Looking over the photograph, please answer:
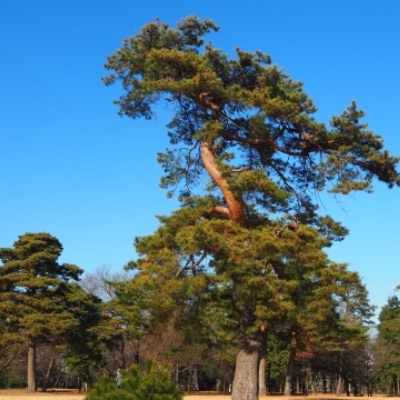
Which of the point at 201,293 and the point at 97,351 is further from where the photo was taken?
the point at 97,351

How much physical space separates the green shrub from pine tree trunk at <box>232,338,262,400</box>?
6002 millimetres

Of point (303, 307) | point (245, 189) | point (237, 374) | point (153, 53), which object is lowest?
point (237, 374)

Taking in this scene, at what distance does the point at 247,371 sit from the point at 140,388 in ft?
22.4

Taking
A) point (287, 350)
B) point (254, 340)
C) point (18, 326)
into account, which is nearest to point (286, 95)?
point (254, 340)

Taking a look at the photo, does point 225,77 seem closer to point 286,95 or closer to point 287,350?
point 286,95

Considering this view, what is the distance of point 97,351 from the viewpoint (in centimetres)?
3834

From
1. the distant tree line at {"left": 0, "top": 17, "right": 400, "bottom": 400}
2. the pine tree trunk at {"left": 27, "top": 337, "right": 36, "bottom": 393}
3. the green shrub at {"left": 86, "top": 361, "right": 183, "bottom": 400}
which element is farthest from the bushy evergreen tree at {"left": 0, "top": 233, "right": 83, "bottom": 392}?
the green shrub at {"left": 86, "top": 361, "right": 183, "bottom": 400}

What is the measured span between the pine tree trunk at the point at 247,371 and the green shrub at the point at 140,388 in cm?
600

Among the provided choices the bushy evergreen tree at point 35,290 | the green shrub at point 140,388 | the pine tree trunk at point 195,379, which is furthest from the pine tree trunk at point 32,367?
the green shrub at point 140,388

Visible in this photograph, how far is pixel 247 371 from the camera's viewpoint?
615 inches

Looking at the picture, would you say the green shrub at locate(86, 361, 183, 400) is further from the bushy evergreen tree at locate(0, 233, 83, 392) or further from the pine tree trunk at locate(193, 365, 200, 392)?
the pine tree trunk at locate(193, 365, 200, 392)

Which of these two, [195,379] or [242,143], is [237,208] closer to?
[242,143]

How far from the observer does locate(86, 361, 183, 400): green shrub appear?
30.7 ft

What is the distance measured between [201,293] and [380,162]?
6.12 m
